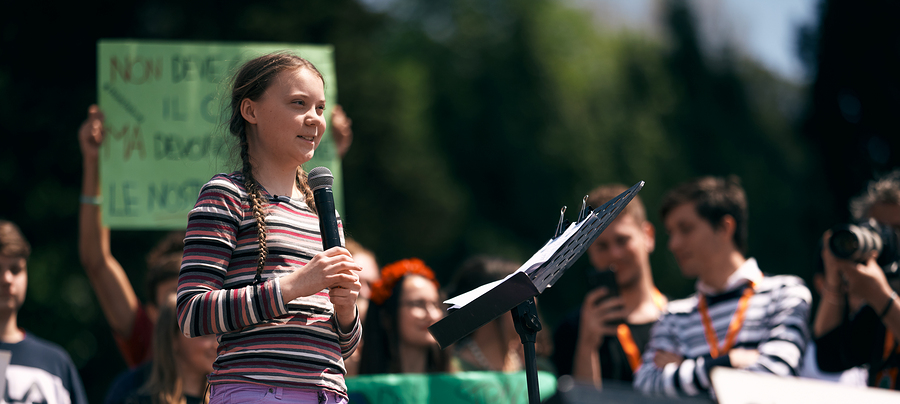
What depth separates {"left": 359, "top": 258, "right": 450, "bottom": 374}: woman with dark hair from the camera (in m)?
3.86

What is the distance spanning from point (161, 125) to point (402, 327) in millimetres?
1634

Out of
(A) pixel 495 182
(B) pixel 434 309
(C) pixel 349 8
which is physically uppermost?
(C) pixel 349 8

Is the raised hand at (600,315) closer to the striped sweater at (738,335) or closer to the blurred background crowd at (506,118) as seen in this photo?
the striped sweater at (738,335)

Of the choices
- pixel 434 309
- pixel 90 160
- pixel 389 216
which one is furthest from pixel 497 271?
pixel 389 216

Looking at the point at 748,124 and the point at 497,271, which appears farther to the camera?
the point at 748,124

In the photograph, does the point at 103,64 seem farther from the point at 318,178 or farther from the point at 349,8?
the point at 349,8

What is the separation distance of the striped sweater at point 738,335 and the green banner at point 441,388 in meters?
0.52

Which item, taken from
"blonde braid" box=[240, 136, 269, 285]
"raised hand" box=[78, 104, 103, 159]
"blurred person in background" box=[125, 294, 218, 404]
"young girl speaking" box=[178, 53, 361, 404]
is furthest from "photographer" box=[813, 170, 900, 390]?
"raised hand" box=[78, 104, 103, 159]

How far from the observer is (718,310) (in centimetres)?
361

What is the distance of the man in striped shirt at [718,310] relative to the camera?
10.7 feet

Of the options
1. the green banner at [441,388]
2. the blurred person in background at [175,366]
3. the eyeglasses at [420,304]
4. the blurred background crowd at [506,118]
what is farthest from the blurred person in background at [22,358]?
the blurred background crowd at [506,118]

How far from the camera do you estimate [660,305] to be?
434 centimetres

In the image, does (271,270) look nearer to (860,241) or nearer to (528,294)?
(528,294)

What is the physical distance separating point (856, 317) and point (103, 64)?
3676 millimetres
